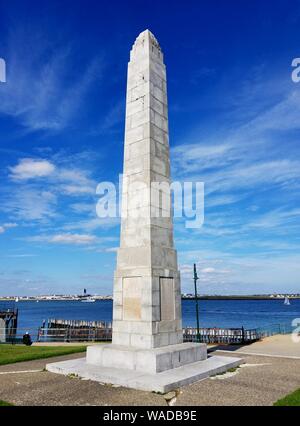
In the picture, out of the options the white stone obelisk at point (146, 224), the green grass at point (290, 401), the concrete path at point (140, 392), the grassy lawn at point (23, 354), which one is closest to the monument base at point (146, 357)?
the white stone obelisk at point (146, 224)

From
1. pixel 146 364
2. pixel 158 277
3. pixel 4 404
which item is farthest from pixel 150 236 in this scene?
pixel 4 404

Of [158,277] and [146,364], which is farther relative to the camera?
[158,277]

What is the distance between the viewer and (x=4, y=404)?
21.5 ft

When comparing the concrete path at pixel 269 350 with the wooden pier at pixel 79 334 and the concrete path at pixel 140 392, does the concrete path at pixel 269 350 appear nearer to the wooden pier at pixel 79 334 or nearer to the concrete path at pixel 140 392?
the concrete path at pixel 140 392

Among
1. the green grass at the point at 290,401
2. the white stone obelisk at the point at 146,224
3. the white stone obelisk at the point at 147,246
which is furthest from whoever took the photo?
the white stone obelisk at the point at 146,224

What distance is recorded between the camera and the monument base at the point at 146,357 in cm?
864

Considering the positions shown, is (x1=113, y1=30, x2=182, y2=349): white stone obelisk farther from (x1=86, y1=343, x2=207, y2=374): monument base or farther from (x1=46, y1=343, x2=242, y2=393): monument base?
(x1=46, y1=343, x2=242, y2=393): monument base

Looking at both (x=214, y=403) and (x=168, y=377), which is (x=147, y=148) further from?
(x=214, y=403)

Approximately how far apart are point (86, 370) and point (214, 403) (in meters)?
3.77

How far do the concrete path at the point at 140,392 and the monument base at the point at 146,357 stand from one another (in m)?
0.98

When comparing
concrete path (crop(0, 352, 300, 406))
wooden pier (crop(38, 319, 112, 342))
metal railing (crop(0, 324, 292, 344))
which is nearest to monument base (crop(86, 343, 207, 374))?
concrete path (crop(0, 352, 300, 406))

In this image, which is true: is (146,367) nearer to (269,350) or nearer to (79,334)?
(269,350)
